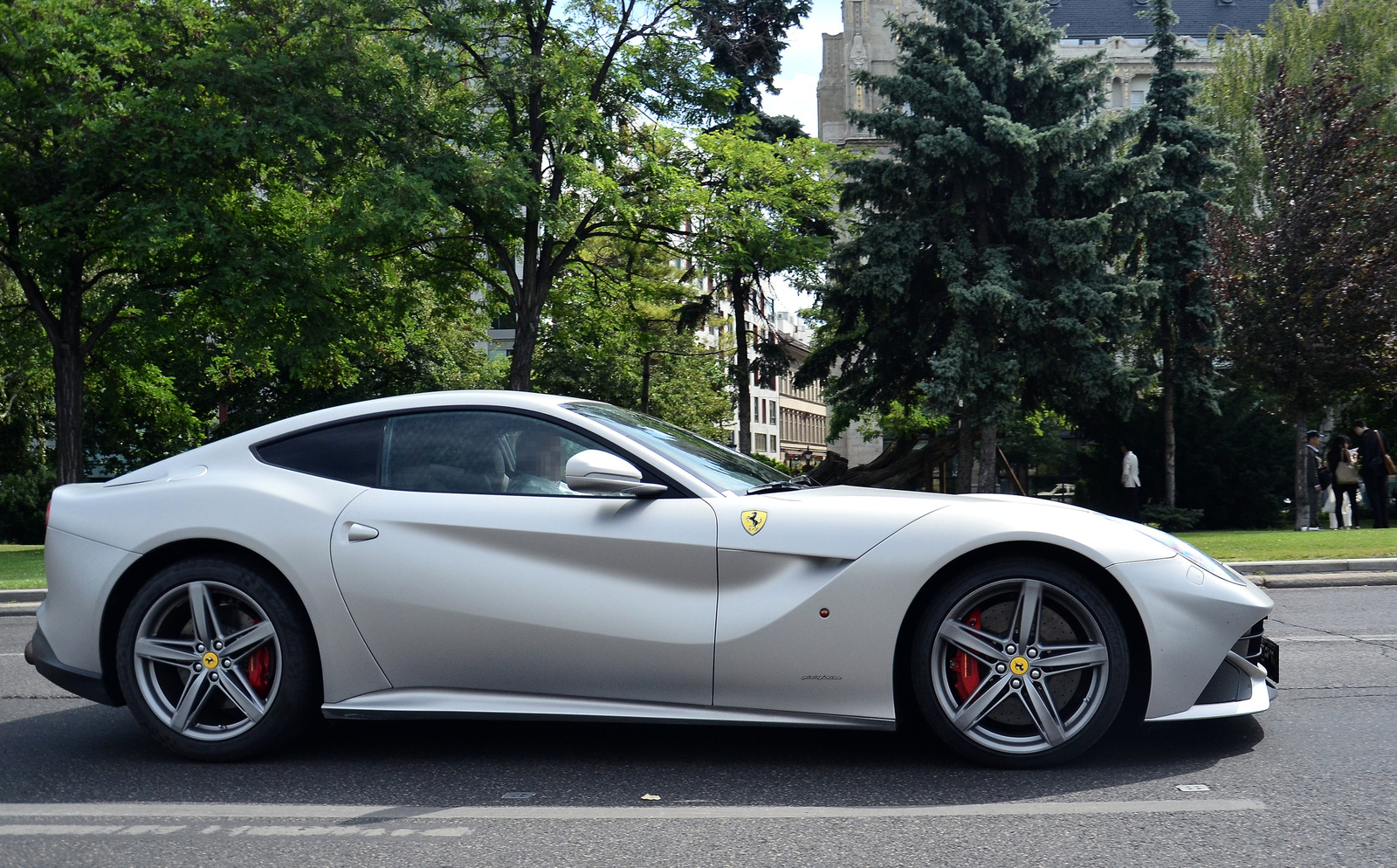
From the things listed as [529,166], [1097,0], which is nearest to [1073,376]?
[529,166]

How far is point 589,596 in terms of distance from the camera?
4188mm

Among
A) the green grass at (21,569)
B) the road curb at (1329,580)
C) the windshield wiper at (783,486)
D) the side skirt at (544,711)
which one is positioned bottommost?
the green grass at (21,569)

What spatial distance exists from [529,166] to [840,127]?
143 feet

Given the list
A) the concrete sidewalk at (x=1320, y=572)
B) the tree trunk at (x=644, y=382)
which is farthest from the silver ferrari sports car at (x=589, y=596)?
the tree trunk at (x=644, y=382)

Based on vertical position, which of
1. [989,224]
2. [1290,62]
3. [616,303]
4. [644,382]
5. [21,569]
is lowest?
[21,569]

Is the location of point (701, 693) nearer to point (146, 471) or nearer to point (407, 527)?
point (407, 527)

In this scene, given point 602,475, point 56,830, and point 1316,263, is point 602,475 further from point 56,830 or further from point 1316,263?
point 1316,263

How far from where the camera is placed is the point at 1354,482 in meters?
20.0

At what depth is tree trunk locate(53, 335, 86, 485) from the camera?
2148 centimetres

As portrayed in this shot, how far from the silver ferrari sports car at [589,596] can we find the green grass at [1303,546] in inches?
348

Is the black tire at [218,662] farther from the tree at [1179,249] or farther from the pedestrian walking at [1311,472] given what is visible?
the tree at [1179,249]

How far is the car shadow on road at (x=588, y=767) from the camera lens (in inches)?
155

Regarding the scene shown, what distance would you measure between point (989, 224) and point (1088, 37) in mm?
63287

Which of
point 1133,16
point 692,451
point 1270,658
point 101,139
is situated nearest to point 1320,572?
point 1270,658
